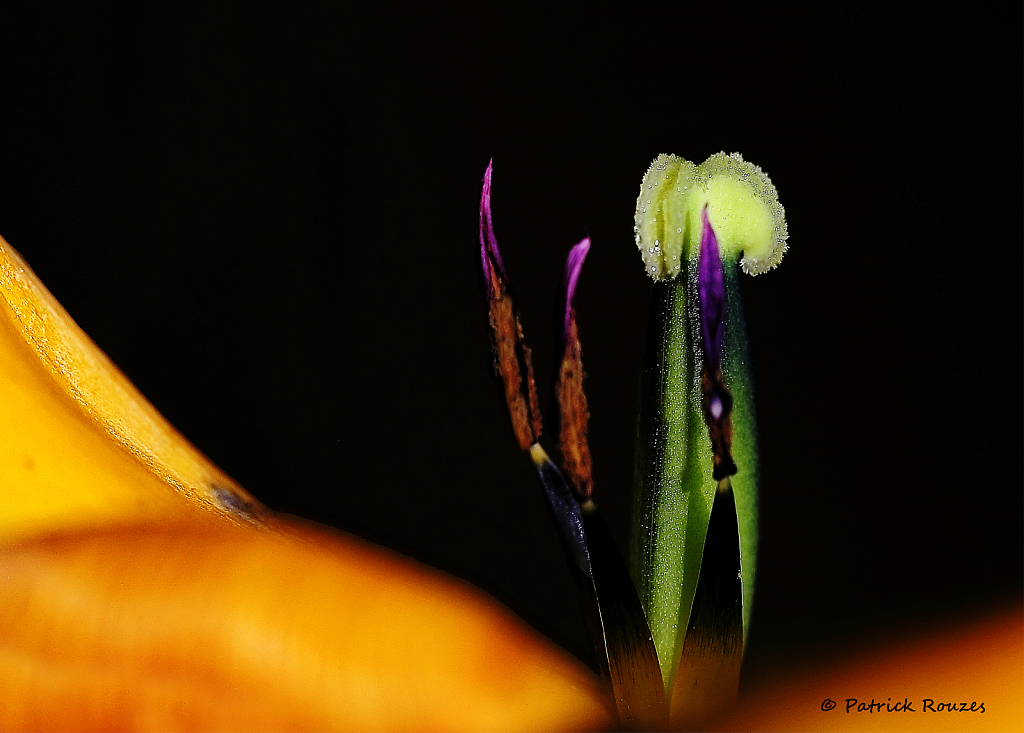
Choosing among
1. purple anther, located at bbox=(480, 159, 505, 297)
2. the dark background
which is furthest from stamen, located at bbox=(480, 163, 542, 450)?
the dark background

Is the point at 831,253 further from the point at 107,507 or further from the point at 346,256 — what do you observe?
the point at 107,507

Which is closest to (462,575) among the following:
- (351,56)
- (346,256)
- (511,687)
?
(511,687)

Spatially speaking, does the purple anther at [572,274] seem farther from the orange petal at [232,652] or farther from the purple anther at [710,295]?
the orange petal at [232,652]

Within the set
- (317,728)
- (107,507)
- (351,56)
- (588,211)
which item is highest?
(351,56)

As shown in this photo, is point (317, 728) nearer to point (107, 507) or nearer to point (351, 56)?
point (107, 507)

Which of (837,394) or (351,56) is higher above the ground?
(351,56)

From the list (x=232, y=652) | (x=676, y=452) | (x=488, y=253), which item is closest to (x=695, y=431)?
(x=676, y=452)

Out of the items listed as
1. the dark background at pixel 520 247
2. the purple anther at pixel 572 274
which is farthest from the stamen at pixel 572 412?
the dark background at pixel 520 247
